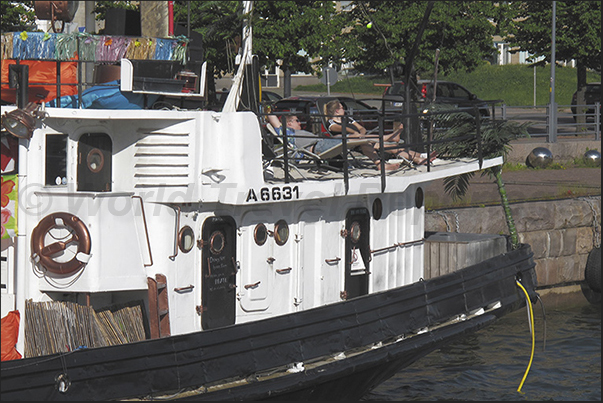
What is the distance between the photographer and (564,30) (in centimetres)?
2992

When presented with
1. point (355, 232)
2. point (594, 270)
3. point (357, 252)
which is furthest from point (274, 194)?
point (594, 270)

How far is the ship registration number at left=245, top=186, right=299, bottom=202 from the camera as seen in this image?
8562 mm

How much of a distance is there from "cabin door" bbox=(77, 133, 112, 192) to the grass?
3939 centimetres

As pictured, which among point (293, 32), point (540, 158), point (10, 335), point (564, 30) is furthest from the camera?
point (564, 30)

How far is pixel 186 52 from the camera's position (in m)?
8.89

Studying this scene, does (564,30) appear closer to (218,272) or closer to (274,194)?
(274,194)

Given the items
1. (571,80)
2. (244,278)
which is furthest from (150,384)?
(571,80)

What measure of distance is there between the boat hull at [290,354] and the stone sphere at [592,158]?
1290 cm

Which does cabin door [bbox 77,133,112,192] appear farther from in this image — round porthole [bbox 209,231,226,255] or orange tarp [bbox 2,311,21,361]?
orange tarp [bbox 2,311,21,361]

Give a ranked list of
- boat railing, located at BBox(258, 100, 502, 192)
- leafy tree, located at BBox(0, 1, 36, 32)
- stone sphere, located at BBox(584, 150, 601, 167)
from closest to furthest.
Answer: boat railing, located at BBox(258, 100, 502, 192) < leafy tree, located at BBox(0, 1, 36, 32) < stone sphere, located at BBox(584, 150, 601, 167)

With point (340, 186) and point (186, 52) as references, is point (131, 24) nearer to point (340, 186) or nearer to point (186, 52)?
point (186, 52)

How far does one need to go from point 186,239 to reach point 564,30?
24407mm

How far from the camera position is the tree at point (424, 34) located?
28719 millimetres

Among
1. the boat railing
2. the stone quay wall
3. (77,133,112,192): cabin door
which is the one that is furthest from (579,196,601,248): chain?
(77,133,112,192): cabin door
